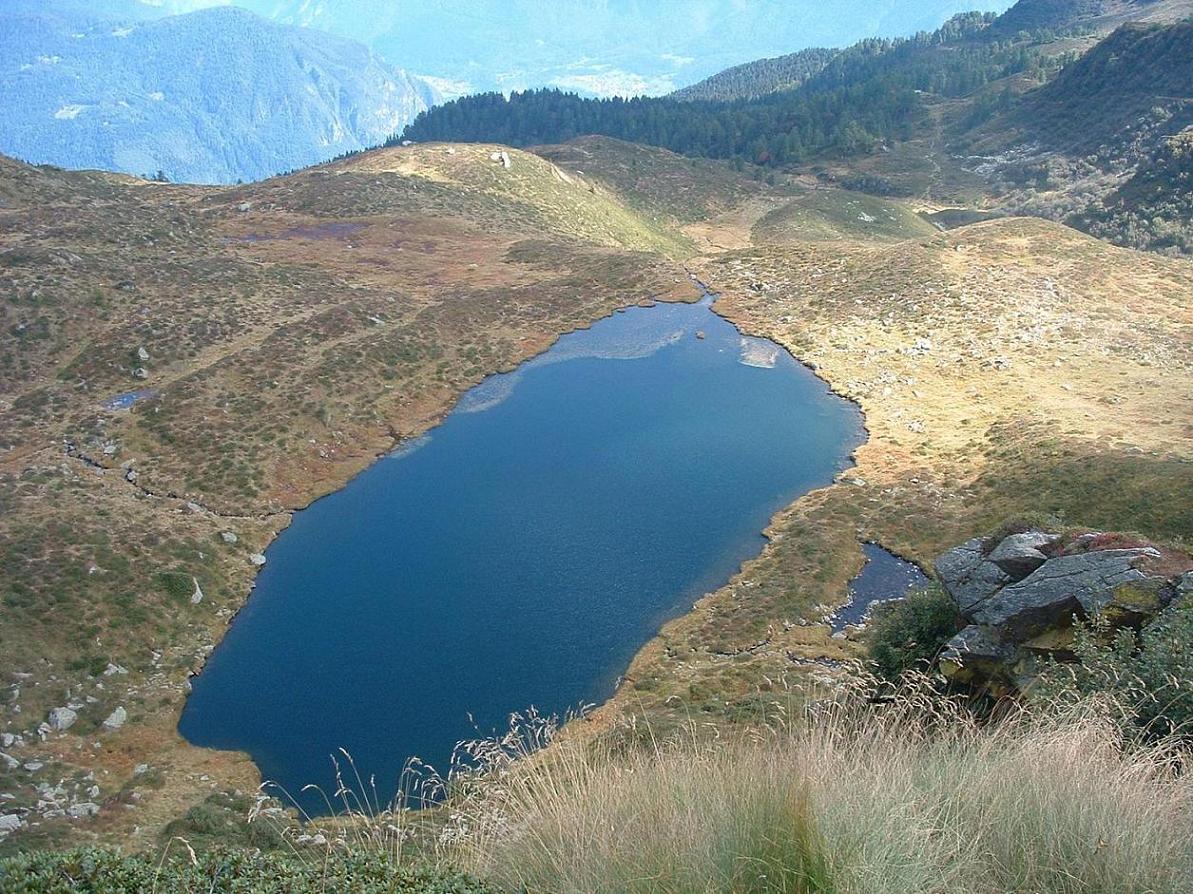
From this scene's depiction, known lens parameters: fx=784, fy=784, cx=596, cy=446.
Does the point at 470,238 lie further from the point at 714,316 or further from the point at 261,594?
the point at 261,594

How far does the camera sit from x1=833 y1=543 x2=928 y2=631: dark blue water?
86.5 ft

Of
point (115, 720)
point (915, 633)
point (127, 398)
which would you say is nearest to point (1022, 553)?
point (915, 633)

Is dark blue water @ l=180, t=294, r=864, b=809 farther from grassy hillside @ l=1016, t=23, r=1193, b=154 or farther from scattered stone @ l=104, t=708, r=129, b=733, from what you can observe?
grassy hillside @ l=1016, t=23, r=1193, b=154

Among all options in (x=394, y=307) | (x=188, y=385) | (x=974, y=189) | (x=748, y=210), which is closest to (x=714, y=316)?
(x=394, y=307)

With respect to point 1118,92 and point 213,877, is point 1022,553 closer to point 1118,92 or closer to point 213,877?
point 213,877

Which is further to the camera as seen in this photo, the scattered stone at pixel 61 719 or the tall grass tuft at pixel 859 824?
the scattered stone at pixel 61 719

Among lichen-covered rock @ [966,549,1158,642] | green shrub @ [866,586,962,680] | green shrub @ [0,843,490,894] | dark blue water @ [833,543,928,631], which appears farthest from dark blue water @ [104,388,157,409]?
lichen-covered rock @ [966,549,1158,642]

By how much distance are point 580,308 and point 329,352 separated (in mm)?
18172

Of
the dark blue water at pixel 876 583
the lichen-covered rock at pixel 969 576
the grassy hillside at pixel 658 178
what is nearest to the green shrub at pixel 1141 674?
the lichen-covered rock at pixel 969 576

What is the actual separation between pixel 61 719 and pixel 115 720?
127 centimetres

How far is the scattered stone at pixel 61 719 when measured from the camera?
20719 mm

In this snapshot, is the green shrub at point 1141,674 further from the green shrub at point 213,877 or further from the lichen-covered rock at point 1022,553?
the green shrub at point 213,877

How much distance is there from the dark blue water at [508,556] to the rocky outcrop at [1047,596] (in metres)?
7.76

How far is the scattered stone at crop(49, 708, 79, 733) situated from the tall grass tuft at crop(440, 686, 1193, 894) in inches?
730
